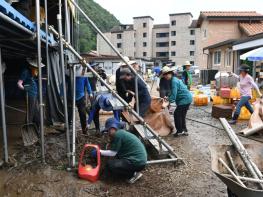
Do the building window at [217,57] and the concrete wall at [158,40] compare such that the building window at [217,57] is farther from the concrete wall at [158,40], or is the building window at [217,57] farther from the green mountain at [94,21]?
the concrete wall at [158,40]

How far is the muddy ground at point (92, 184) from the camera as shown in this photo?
4410mm

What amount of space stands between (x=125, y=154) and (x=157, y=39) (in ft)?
221

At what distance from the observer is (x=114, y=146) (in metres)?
4.64

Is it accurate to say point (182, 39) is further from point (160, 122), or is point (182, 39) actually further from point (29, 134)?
point (29, 134)

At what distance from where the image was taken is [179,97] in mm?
7371

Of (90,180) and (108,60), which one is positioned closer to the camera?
(90,180)

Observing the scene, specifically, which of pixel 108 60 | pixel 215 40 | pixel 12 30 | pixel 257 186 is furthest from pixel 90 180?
pixel 108 60

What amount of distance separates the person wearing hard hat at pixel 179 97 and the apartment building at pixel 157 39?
57.3m

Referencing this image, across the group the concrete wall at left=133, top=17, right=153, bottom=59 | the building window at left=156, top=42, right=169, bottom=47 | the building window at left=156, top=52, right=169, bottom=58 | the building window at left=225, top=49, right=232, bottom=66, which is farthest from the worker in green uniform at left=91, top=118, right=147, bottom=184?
the building window at left=156, top=42, right=169, bottom=47

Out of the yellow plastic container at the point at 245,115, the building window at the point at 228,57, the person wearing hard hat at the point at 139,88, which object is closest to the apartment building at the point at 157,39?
the building window at the point at 228,57

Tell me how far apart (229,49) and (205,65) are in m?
8.12

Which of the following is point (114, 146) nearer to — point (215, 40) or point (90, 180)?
point (90, 180)

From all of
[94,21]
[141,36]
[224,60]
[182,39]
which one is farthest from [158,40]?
[224,60]

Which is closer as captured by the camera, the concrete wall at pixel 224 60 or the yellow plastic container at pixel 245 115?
the yellow plastic container at pixel 245 115
